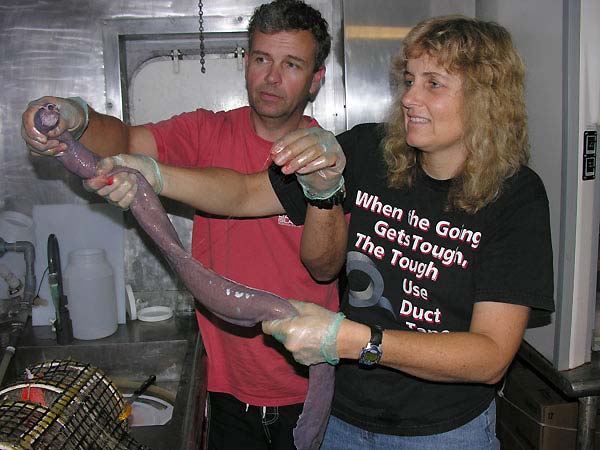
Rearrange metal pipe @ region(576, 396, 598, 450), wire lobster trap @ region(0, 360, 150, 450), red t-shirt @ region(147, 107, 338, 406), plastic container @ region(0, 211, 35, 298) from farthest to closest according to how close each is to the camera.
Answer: plastic container @ region(0, 211, 35, 298), metal pipe @ region(576, 396, 598, 450), red t-shirt @ region(147, 107, 338, 406), wire lobster trap @ region(0, 360, 150, 450)

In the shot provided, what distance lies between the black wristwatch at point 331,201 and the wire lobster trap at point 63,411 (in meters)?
0.75

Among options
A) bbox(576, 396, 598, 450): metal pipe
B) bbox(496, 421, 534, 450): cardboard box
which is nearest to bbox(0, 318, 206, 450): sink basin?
bbox(576, 396, 598, 450): metal pipe

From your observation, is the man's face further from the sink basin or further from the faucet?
the faucet

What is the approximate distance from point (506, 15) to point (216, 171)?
1.72m

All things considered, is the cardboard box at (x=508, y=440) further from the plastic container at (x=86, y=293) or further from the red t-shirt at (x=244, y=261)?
the plastic container at (x=86, y=293)

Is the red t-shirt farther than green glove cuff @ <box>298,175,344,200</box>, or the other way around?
the red t-shirt

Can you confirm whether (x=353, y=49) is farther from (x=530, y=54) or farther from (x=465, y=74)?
(x=465, y=74)

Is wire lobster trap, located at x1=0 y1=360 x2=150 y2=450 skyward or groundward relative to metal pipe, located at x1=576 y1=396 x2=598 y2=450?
skyward

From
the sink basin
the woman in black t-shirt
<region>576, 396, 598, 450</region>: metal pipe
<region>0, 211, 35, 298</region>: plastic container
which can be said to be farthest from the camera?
<region>0, 211, 35, 298</region>: plastic container

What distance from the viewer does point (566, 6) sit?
89.5 inches

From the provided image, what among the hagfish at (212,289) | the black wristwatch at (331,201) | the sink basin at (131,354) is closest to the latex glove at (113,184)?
the hagfish at (212,289)

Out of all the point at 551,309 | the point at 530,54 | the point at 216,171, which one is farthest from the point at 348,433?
the point at 530,54

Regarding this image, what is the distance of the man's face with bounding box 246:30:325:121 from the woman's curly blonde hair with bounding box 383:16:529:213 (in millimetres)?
686

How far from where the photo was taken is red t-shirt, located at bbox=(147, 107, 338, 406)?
2.25 m
